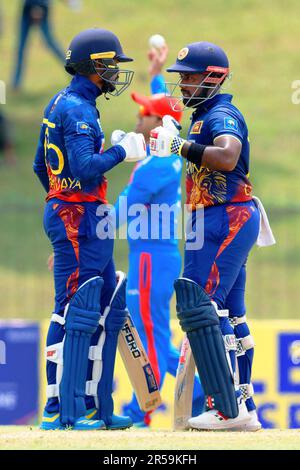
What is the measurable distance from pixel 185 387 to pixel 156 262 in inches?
78.9

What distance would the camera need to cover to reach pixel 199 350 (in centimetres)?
752

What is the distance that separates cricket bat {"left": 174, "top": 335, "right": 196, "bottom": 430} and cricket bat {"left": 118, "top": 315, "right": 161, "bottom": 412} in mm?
275

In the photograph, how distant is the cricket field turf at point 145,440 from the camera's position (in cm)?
655

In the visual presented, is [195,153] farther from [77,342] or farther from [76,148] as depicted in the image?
[77,342]

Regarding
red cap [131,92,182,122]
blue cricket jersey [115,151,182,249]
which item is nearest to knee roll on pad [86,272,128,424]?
blue cricket jersey [115,151,182,249]

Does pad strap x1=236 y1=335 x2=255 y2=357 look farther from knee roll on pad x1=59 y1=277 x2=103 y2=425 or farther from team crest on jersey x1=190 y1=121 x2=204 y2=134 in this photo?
team crest on jersey x1=190 y1=121 x2=204 y2=134

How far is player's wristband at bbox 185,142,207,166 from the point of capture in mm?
7374

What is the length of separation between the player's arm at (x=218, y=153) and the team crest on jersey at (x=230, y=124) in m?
Answer: 0.07

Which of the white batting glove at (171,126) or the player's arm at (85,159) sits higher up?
the white batting glove at (171,126)

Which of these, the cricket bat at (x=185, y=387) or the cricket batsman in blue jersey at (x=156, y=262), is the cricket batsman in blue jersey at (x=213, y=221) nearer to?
the cricket bat at (x=185, y=387)

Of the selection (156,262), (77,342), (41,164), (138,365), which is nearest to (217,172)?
(41,164)

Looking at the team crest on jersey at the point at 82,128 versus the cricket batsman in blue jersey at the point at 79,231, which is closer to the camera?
the team crest on jersey at the point at 82,128

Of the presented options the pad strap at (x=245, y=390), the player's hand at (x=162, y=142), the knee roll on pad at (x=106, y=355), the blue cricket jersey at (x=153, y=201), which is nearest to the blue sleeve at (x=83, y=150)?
the player's hand at (x=162, y=142)
